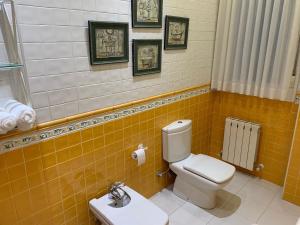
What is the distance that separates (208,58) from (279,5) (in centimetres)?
78

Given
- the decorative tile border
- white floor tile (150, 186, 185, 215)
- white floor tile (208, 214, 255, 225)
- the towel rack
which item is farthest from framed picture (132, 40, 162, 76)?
white floor tile (208, 214, 255, 225)

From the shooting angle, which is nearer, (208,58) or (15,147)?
(15,147)

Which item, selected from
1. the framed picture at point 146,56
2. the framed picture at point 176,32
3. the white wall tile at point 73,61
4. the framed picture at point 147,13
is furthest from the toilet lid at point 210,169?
the framed picture at point 147,13

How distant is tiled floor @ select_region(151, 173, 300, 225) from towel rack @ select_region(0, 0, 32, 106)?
5.34ft

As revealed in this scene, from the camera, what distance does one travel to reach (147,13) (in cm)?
178

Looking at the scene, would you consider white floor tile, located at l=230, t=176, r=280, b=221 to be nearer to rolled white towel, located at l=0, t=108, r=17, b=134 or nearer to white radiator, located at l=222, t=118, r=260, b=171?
white radiator, located at l=222, t=118, r=260, b=171

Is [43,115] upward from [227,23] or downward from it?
downward

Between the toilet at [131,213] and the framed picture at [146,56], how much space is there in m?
0.97

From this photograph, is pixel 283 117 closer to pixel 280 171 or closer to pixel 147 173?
pixel 280 171

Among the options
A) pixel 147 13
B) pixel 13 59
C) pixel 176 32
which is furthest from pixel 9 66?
pixel 176 32

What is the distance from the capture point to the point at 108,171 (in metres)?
1.84

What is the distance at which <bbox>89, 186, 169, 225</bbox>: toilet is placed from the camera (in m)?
1.53

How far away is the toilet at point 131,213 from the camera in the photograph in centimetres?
153

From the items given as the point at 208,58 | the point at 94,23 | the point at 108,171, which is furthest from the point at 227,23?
the point at 108,171
